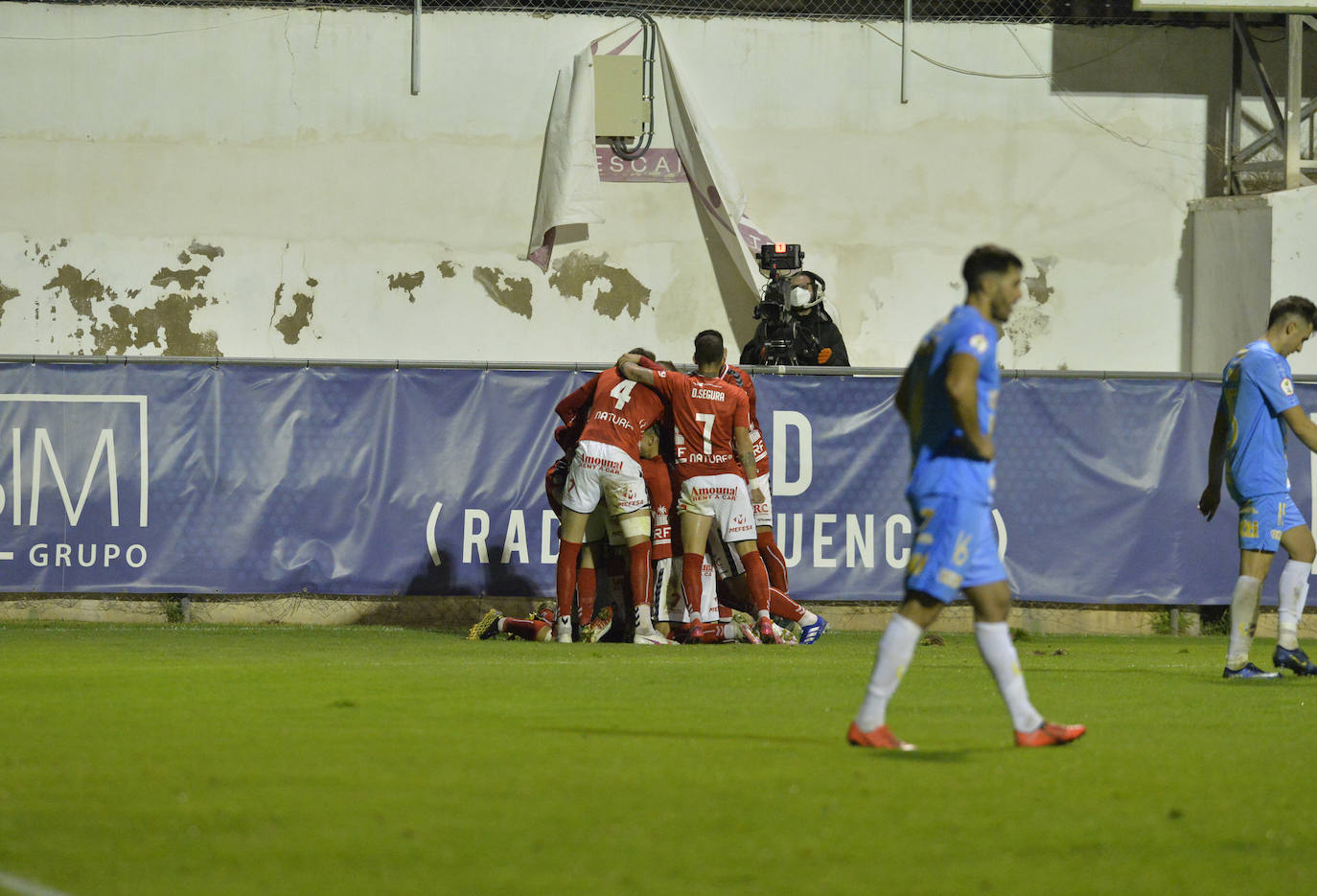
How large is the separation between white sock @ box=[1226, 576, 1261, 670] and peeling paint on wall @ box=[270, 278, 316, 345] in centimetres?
1238

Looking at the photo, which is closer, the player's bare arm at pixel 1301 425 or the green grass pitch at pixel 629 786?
the green grass pitch at pixel 629 786

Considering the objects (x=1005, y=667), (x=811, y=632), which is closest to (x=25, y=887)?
(x=1005, y=667)

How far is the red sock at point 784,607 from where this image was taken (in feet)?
45.5

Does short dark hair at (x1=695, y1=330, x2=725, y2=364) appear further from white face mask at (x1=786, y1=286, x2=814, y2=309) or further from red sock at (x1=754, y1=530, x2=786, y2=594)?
white face mask at (x1=786, y1=286, x2=814, y2=309)

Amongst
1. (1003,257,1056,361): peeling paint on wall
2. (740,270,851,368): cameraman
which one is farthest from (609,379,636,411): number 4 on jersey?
(1003,257,1056,361): peeling paint on wall

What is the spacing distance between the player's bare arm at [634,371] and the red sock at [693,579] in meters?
1.38

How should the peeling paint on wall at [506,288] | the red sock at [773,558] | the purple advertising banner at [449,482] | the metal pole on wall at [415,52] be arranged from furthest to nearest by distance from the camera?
the peeling paint on wall at [506,288] < the metal pole on wall at [415,52] < the purple advertising banner at [449,482] < the red sock at [773,558]

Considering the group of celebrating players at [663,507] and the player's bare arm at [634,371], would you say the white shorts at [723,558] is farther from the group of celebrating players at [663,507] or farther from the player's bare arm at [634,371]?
the player's bare arm at [634,371]

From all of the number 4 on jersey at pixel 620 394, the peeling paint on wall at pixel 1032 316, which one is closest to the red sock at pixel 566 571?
the number 4 on jersey at pixel 620 394

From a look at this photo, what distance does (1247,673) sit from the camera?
33.9 feet

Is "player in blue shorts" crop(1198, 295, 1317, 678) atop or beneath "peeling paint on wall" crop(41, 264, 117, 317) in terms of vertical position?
beneath

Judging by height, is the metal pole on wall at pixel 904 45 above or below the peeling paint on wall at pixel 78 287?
above

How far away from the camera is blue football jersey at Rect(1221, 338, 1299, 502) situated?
9.93 m

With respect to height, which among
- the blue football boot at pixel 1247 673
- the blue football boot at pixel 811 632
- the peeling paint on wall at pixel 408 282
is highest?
the peeling paint on wall at pixel 408 282
